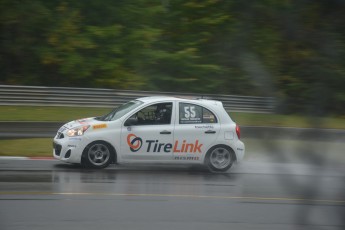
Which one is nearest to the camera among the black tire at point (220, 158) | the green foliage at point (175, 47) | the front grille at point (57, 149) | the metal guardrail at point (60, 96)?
the green foliage at point (175, 47)

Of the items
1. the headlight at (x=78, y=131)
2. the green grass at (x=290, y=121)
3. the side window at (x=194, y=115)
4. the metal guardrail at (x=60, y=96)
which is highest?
the metal guardrail at (x=60, y=96)

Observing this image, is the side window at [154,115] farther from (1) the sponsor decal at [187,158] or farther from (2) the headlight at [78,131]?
(2) the headlight at [78,131]

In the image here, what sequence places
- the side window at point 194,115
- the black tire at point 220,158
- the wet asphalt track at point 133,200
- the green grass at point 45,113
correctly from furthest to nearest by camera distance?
the green grass at point 45,113, the black tire at point 220,158, the side window at point 194,115, the wet asphalt track at point 133,200

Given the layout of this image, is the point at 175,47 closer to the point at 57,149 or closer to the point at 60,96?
the point at 57,149

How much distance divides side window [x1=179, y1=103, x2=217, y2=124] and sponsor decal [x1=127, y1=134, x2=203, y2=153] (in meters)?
0.44

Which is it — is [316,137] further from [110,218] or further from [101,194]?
[101,194]

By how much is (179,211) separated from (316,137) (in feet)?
21.9

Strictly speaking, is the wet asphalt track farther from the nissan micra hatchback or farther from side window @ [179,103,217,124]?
side window @ [179,103,217,124]

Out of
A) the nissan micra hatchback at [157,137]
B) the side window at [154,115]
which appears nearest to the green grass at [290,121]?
the nissan micra hatchback at [157,137]

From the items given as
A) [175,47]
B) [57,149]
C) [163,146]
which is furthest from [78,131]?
[175,47]

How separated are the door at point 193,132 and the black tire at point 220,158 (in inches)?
6.1

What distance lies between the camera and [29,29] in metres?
27.1

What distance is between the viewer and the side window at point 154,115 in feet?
41.2

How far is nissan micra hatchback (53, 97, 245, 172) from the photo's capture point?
1239 centimetres
